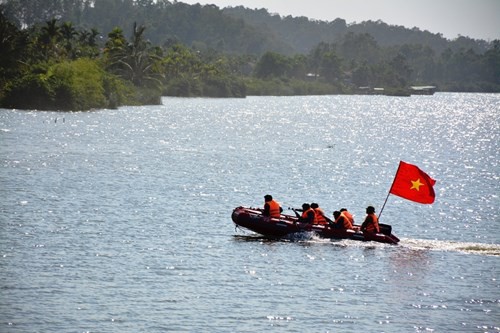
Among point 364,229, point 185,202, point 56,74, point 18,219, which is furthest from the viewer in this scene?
point 56,74

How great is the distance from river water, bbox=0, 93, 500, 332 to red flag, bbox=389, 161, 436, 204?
7.48 ft

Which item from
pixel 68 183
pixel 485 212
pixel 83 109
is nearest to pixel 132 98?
pixel 83 109

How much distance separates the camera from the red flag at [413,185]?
43.3 metres

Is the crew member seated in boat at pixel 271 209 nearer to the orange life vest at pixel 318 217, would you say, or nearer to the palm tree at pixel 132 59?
the orange life vest at pixel 318 217

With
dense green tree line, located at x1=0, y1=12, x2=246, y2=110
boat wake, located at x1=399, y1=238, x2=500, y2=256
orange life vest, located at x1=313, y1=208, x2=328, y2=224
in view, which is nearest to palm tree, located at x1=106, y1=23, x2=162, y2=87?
dense green tree line, located at x1=0, y1=12, x2=246, y2=110

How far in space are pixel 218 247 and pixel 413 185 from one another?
8.84 m

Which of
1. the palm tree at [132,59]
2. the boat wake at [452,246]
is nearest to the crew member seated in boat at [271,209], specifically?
the boat wake at [452,246]

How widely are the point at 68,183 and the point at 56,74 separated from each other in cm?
5830

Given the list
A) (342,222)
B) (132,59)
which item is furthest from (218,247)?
(132,59)

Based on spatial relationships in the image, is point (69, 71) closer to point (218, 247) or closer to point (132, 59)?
point (132, 59)

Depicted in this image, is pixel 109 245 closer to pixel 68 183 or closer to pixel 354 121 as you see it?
pixel 68 183

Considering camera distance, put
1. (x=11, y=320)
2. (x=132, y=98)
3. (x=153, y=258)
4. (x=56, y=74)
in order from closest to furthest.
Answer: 1. (x=11, y=320)
2. (x=153, y=258)
3. (x=56, y=74)
4. (x=132, y=98)

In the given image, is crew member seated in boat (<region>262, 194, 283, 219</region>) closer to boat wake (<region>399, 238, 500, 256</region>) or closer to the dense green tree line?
boat wake (<region>399, 238, 500, 256</region>)

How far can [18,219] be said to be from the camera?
47.5 metres
